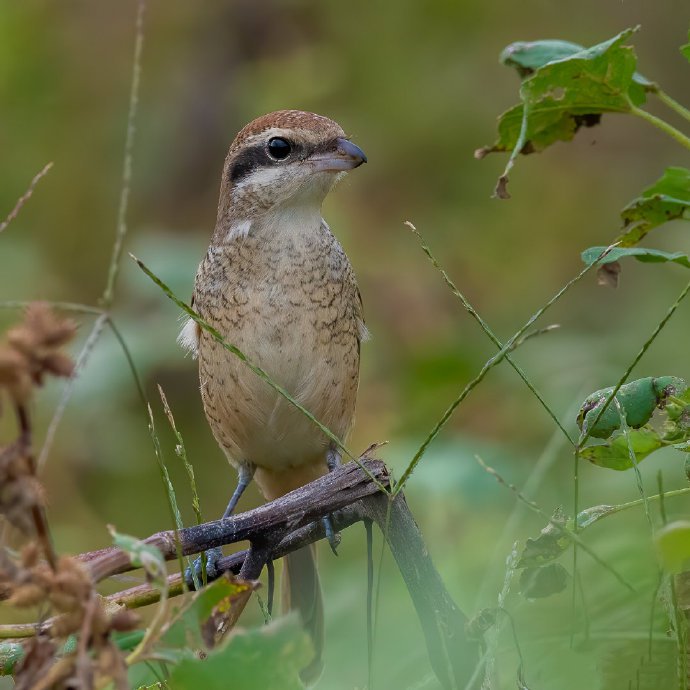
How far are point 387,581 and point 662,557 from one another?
2822 millimetres

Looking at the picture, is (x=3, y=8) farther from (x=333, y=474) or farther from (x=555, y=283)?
(x=333, y=474)

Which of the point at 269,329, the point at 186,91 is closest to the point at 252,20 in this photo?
the point at 186,91

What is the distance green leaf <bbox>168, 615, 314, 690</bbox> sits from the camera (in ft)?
5.83

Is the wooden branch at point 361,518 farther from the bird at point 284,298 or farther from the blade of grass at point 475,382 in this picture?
the bird at point 284,298

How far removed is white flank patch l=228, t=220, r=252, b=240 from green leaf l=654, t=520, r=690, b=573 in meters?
2.72

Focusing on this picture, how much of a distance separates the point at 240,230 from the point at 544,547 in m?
2.15

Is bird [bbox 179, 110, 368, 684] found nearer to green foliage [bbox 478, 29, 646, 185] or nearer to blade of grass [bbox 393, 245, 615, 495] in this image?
green foliage [bbox 478, 29, 646, 185]

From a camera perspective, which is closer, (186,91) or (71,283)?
(71,283)

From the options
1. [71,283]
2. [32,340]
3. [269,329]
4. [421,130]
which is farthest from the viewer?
[421,130]

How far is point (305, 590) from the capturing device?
405 centimetres

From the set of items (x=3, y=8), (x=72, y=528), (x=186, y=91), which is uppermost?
(x=3, y=8)

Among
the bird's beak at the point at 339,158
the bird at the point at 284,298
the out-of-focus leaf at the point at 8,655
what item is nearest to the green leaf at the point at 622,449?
the out-of-focus leaf at the point at 8,655

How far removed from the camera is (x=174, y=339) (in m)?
6.45

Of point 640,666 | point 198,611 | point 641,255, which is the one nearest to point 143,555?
point 198,611
